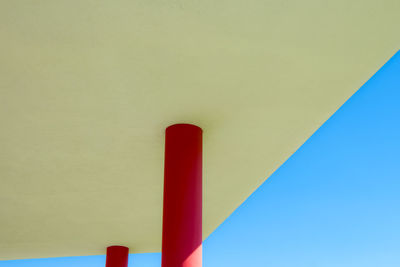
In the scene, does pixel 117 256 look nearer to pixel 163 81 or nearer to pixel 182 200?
pixel 182 200

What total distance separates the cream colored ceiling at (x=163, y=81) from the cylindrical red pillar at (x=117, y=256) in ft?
21.6

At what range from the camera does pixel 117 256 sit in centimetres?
1719

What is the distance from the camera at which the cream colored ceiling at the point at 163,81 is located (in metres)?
5.48

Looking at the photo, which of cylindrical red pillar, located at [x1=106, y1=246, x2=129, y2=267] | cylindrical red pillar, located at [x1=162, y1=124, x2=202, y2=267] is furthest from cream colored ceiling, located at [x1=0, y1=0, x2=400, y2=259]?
cylindrical red pillar, located at [x1=106, y1=246, x2=129, y2=267]

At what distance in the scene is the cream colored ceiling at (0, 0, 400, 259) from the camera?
5.48 metres

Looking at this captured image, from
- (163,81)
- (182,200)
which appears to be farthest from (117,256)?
(163,81)

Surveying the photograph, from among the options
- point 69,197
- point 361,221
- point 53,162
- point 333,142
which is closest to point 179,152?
point 53,162

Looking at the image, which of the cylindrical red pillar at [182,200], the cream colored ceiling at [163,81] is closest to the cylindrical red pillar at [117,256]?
the cream colored ceiling at [163,81]

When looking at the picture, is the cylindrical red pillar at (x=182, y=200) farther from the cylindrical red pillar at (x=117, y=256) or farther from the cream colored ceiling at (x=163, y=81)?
the cylindrical red pillar at (x=117, y=256)

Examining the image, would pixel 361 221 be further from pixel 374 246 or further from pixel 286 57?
pixel 286 57

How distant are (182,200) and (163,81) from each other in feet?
7.33

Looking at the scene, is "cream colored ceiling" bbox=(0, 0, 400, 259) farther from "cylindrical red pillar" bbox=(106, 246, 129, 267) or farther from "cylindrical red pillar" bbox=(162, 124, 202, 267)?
"cylindrical red pillar" bbox=(106, 246, 129, 267)

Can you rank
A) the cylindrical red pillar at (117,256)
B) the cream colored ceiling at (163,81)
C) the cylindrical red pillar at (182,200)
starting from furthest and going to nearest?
the cylindrical red pillar at (117,256), the cylindrical red pillar at (182,200), the cream colored ceiling at (163,81)

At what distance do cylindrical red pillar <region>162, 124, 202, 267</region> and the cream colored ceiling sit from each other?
443 mm
